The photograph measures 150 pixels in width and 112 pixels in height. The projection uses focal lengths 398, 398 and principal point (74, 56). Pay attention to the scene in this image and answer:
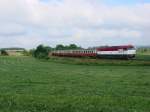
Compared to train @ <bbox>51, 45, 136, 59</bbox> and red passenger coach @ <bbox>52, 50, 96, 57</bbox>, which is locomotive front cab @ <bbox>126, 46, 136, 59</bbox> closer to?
train @ <bbox>51, 45, 136, 59</bbox>

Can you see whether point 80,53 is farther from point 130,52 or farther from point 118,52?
point 130,52

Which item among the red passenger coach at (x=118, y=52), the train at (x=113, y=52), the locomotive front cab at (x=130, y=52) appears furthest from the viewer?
the train at (x=113, y=52)

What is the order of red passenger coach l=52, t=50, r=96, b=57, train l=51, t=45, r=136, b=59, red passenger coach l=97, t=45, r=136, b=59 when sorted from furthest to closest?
red passenger coach l=52, t=50, r=96, b=57, train l=51, t=45, r=136, b=59, red passenger coach l=97, t=45, r=136, b=59

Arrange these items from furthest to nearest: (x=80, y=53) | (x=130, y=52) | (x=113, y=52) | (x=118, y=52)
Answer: (x=80, y=53) < (x=113, y=52) < (x=118, y=52) < (x=130, y=52)

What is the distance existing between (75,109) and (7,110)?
2.52m

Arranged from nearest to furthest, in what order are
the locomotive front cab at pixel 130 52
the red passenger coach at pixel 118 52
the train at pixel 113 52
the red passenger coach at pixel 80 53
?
1. the locomotive front cab at pixel 130 52
2. the red passenger coach at pixel 118 52
3. the train at pixel 113 52
4. the red passenger coach at pixel 80 53

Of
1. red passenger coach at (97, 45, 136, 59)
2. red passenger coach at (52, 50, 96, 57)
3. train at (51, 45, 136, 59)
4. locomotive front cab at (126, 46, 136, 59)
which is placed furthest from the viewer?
red passenger coach at (52, 50, 96, 57)

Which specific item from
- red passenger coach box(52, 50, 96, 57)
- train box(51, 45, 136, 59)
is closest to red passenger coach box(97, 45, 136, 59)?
train box(51, 45, 136, 59)

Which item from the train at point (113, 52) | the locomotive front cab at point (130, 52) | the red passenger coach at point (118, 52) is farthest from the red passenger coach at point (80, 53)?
the locomotive front cab at point (130, 52)

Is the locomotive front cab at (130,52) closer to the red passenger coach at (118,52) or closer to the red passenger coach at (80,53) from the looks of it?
the red passenger coach at (118,52)

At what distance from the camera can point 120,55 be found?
249 feet

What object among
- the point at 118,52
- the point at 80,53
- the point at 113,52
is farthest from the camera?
the point at 80,53

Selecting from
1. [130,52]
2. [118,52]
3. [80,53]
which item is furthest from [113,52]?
[80,53]

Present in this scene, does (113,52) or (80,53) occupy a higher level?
(113,52)
